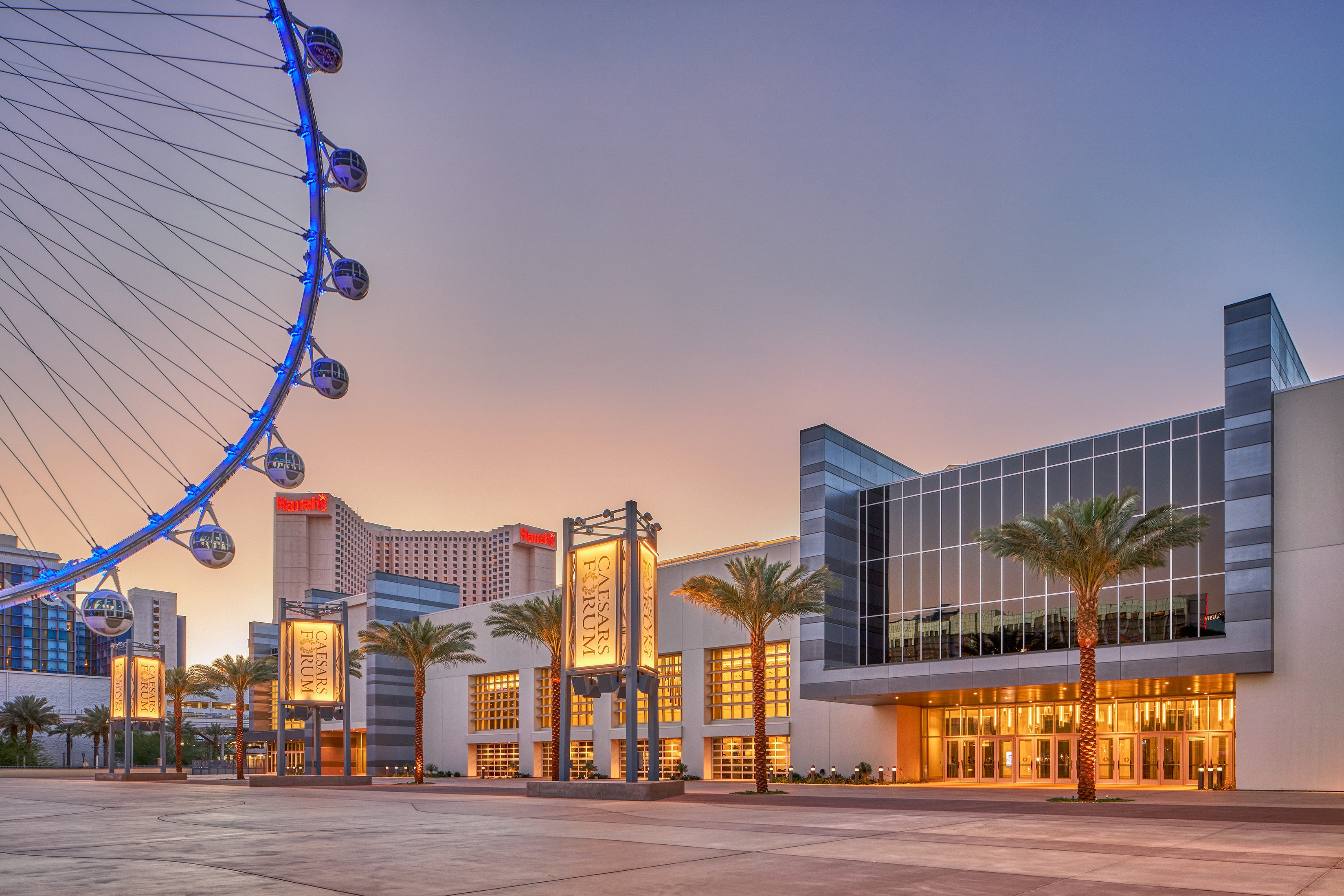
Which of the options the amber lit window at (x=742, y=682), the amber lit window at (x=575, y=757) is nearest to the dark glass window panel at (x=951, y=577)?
the amber lit window at (x=742, y=682)

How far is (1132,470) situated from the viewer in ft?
143

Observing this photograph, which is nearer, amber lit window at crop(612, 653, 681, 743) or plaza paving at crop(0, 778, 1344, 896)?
plaza paving at crop(0, 778, 1344, 896)

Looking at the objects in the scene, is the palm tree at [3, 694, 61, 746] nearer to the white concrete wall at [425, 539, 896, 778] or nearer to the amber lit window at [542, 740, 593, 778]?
the white concrete wall at [425, 539, 896, 778]

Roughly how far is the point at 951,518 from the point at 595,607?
88.8ft

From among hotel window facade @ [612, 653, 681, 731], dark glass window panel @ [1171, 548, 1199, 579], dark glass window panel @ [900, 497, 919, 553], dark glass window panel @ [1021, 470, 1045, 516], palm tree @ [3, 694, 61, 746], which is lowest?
palm tree @ [3, 694, 61, 746]

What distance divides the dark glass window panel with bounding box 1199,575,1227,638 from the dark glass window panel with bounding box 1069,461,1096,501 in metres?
5.86

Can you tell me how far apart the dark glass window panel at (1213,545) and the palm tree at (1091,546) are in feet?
22.6

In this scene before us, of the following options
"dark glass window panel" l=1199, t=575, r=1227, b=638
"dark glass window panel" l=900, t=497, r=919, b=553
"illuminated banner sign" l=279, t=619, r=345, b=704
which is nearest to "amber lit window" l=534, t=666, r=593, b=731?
"dark glass window panel" l=900, t=497, r=919, b=553

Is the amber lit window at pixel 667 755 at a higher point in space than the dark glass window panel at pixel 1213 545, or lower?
lower

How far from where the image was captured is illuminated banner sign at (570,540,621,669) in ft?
89.2

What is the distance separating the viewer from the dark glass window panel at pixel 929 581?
5003cm

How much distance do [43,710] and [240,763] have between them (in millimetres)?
58884

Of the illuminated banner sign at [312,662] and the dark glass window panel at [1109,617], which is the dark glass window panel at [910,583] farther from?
the illuminated banner sign at [312,662]

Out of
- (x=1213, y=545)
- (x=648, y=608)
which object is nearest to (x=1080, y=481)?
(x=1213, y=545)
